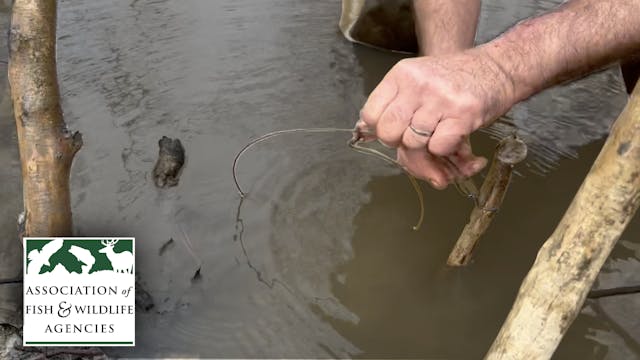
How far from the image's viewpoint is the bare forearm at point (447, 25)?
5.92 ft

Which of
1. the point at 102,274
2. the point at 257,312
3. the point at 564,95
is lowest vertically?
the point at 257,312

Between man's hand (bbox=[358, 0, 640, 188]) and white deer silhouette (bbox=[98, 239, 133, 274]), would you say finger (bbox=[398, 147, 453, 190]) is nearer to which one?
man's hand (bbox=[358, 0, 640, 188])

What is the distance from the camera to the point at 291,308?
169cm

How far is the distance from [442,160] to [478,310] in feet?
1.81

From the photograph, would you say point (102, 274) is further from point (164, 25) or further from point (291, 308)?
point (164, 25)

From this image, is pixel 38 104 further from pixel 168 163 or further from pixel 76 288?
pixel 168 163

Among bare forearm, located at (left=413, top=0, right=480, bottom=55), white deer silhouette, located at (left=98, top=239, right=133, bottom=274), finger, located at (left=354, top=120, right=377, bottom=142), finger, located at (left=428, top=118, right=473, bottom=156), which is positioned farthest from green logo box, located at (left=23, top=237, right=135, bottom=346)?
bare forearm, located at (left=413, top=0, right=480, bottom=55)

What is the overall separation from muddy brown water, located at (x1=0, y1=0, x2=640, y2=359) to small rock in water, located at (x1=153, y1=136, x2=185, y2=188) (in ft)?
0.11

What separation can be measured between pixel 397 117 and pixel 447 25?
2.43ft

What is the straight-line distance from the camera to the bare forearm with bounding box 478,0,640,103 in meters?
1.27

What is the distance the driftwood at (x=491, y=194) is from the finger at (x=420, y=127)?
12.7 inches

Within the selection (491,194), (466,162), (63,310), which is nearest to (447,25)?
(491,194)

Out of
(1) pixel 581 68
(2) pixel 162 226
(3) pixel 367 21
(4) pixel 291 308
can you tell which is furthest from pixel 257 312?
(3) pixel 367 21

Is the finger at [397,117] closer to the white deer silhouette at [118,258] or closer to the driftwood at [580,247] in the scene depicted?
the driftwood at [580,247]
